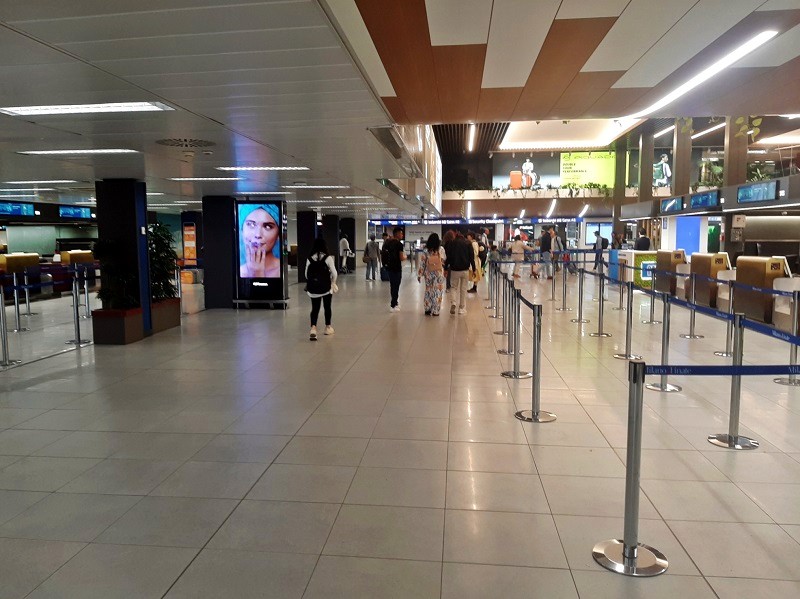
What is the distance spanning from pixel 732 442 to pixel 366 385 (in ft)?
11.9

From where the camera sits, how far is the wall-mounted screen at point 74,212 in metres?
23.5

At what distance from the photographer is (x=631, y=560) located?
2916 mm

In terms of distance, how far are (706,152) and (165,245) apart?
109 feet

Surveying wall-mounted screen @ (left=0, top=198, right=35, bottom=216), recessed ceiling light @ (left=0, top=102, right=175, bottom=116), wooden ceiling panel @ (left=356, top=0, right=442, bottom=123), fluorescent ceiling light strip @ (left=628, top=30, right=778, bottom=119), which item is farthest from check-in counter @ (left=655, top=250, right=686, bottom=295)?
wall-mounted screen @ (left=0, top=198, right=35, bottom=216)

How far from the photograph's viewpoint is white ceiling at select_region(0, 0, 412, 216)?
321 cm

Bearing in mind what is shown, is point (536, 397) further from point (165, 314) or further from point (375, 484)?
point (165, 314)

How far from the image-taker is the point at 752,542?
3150mm


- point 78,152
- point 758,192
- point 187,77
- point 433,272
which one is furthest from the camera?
point 758,192

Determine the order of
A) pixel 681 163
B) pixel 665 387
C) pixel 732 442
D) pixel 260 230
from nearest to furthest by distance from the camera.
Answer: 1. pixel 732 442
2. pixel 665 387
3. pixel 260 230
4. pixel 681 163

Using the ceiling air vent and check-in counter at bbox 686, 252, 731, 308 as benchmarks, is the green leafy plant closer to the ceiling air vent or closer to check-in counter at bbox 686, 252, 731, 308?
the ceiling air vent

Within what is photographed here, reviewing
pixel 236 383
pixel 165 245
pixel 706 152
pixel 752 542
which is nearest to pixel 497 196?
pixel 706 152

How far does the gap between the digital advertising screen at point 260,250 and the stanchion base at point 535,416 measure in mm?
9154

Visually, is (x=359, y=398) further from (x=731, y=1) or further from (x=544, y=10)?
(x=731, y=1)

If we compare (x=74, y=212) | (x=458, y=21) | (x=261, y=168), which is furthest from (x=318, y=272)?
(x=74, y=212)
